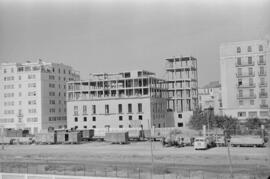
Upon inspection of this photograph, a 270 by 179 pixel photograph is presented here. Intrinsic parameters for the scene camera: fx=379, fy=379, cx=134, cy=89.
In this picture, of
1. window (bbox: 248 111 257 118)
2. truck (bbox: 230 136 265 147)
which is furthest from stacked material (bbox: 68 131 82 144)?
window (bbox: 248 111 257 118)

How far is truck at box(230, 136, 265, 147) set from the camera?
40.2 ft

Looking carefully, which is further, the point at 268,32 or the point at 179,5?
the point at 179,5

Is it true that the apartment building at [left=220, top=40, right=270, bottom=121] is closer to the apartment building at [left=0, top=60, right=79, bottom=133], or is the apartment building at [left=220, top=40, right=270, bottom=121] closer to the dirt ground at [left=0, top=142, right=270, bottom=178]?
the dirt ground at [left=0, top=142, right=270, bottom=178]

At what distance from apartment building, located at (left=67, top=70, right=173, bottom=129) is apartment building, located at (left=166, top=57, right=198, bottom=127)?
519mm

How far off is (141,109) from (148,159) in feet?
30.2

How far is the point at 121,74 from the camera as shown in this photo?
20.4 m

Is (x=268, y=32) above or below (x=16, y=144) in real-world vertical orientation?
above

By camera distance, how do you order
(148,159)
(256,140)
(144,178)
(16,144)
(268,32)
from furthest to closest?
(16,144) < (256,140) < (148,159) < (144,178) < (268,32)

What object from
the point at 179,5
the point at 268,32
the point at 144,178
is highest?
the point at 179,5

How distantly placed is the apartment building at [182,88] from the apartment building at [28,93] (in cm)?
541

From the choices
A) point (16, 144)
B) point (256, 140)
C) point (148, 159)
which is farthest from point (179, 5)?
point (16, 144)

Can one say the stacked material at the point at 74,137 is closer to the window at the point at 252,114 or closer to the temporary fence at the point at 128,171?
the temporary fence at the point at 128,171

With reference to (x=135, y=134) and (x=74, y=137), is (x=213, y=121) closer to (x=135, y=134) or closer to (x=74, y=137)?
(x=135, y=134)

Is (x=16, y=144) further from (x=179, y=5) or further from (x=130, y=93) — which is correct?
(x=179, y=5)
